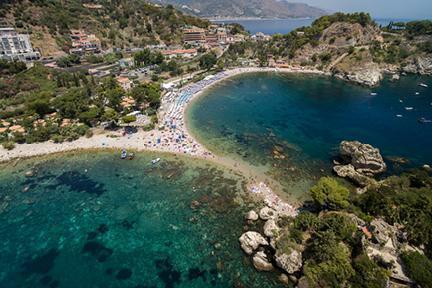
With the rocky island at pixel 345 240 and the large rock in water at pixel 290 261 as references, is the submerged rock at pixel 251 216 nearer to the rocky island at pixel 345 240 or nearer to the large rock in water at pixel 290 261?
the rocky island at pixel 345 240

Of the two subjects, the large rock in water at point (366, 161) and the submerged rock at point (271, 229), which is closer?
the submerged rock at point (271, 229)

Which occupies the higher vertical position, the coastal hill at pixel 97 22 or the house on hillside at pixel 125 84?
the coastal hill at pixel 97 22

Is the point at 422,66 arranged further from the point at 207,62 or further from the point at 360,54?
the point at 207,62

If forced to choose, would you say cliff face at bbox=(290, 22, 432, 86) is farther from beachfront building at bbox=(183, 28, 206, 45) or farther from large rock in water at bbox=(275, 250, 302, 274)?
large rock in water at bbox=(275, 250, 302, 274)

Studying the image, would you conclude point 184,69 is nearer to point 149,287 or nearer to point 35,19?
point 35,19

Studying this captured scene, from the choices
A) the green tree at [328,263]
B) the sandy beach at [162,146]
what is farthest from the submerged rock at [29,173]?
the green tree at [328,263]

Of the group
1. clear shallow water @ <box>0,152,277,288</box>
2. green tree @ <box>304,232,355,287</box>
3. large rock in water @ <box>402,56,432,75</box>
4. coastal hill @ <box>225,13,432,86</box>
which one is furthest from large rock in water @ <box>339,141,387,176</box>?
large rock in water @ <box>402,56,432,75</box>

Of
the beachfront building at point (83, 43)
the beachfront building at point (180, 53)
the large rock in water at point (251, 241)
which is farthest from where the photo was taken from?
the beachfront building at point (180, 53)
